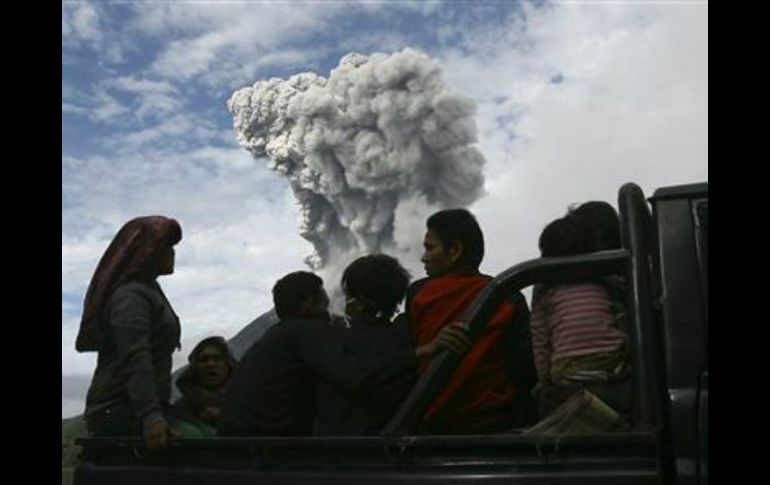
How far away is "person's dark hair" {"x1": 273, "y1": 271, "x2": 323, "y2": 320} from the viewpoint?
3.22 m

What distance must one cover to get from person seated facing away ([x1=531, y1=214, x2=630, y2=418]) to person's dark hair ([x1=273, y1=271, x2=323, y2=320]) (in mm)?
863

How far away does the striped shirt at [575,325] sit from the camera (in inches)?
104

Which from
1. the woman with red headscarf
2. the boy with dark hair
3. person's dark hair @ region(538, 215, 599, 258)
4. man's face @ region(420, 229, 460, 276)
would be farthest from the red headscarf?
person's dark hair @ region(538, 215, 599, 258)

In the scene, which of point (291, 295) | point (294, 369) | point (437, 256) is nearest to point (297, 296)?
point (291, 295)

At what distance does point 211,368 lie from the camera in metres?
3.97

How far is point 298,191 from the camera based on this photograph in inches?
2547

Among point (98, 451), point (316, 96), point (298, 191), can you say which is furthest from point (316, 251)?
point (98, 451)

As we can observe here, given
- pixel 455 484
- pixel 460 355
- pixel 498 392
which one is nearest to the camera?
pixel 455 484

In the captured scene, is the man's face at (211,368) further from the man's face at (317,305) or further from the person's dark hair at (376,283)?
the person's dark hair at (376,283)

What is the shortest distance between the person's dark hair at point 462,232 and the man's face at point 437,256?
15 mm

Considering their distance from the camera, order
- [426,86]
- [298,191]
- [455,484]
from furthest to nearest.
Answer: [298,191] < [426,86] < [455,484]
